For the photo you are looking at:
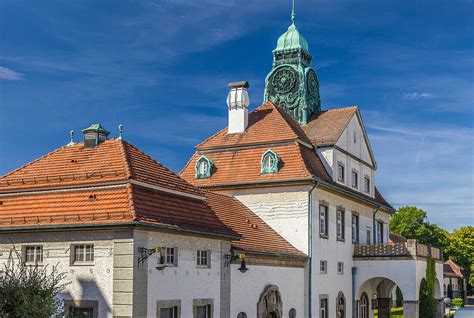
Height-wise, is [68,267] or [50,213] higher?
[50,213]

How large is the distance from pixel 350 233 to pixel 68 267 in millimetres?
20860

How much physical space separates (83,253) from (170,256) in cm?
288

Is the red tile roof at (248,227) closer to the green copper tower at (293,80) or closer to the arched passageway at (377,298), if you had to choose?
the green copper tower at (293,80)

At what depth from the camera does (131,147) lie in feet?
86.4

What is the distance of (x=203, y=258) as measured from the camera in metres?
25.6

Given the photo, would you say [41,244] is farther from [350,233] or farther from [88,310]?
[350,233]

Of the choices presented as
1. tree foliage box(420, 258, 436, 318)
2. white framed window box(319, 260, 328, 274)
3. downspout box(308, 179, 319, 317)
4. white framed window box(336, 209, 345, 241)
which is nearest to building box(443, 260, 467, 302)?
tree foliage box(420, 258, 436, 318)

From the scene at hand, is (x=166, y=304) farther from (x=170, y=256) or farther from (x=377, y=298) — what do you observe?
(x=377, y=298)

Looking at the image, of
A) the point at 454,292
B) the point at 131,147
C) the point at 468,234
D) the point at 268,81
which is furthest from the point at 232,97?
the point at 468,234

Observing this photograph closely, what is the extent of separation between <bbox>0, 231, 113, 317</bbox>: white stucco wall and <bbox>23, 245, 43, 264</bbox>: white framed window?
0.63ft

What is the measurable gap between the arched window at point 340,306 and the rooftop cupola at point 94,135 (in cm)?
1679

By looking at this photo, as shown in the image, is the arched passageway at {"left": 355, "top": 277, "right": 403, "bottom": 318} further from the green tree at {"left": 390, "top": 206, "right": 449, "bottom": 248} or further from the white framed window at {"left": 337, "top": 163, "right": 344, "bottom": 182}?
the green tree at {"left": 390, "top": 206, "right": 449, "bottom": 248}

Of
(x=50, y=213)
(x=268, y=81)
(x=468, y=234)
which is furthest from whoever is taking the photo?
(x=468, y=234)

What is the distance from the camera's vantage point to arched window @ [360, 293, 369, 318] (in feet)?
136
